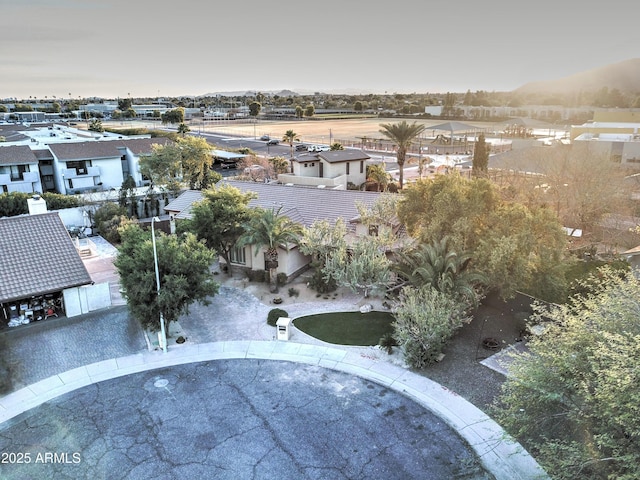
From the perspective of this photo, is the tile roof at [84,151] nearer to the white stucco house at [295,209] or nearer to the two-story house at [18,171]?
the two-story house at [18,171]

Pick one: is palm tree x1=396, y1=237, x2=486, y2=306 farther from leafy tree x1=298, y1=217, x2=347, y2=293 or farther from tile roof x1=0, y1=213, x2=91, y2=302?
tile roof x1=0, y1=213, x2=91, y2=302

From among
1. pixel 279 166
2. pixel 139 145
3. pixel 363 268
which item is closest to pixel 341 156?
pixel 279 166

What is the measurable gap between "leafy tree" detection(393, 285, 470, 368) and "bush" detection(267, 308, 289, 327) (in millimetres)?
6525

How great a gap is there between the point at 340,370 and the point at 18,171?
44737 millimetres

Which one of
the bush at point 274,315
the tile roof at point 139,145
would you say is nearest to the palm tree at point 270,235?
the bush at point 274,315

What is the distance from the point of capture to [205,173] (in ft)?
170

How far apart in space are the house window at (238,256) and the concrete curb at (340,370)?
29.4ft

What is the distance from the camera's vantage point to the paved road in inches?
558

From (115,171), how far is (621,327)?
Result: 54.0 metres

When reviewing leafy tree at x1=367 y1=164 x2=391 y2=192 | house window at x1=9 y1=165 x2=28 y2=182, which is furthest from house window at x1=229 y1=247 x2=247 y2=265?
house window at x1=9 y1=165 x2=28 y2=182

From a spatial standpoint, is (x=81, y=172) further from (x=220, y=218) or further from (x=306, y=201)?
(x=220, y=218)

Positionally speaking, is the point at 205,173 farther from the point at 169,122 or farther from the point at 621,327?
the point at 169,122

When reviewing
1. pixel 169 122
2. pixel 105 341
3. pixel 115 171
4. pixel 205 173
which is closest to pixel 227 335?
pixel 105 341

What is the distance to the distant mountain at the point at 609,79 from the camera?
161 m
